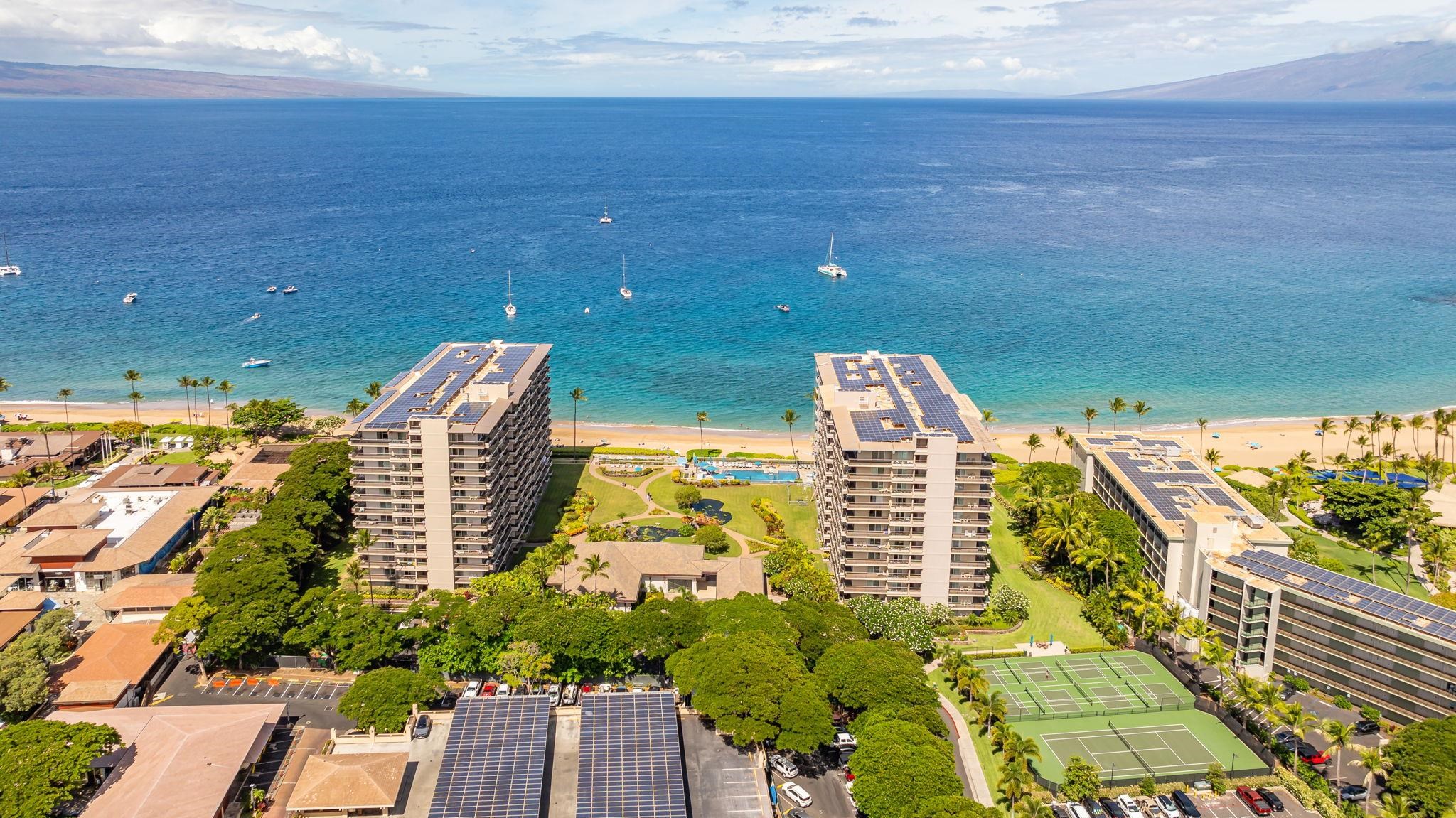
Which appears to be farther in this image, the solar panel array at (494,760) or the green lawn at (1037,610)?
the green lawn at (1037,610)

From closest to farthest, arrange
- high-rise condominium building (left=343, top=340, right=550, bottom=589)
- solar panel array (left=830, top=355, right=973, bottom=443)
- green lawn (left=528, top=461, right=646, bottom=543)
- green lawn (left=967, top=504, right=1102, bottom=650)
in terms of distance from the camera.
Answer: green lawn (left=967, top=504, right=1102, bottom=650) → solar panel array (left=830, top=355, right=973, bottom=443) → high-rise condominium building (left=343, top=340, right=550, bottom=589) → green lawn (left=528, top=461, right=646, bottom=543)

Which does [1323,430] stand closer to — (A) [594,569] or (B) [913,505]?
(B) [913,505]

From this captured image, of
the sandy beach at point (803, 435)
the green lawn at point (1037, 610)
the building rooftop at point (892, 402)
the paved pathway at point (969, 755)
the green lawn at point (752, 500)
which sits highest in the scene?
the building rooftop at point (892, 402)

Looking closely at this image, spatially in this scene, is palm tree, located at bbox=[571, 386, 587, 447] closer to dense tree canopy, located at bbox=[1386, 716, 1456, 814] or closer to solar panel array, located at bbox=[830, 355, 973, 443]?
solar panel array, located at bbox=[830, 355, 973, 443]

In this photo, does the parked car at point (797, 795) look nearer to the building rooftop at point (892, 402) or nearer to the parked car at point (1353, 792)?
the building rooftop at point (892, 402)

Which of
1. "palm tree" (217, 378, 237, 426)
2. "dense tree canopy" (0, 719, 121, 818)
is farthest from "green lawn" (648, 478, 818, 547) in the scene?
"palm tree" (217, 378, 237, 426)

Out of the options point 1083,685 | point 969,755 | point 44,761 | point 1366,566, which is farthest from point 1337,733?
point 44,761

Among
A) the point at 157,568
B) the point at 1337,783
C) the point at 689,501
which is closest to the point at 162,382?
the point at 157,568

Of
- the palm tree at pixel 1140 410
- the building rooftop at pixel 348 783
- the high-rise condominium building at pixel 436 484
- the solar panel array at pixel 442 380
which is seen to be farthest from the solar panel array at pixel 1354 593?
the solar panel array at pixel 442 380
